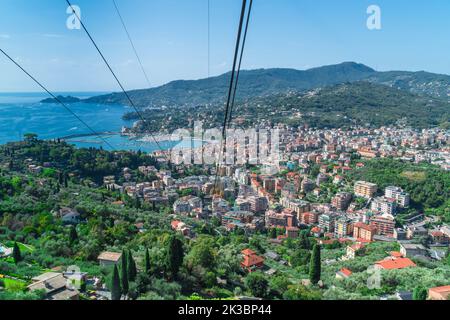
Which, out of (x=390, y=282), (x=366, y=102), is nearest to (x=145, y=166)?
(x=390, y=282)

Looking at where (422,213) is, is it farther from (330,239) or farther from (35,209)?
(35,209)

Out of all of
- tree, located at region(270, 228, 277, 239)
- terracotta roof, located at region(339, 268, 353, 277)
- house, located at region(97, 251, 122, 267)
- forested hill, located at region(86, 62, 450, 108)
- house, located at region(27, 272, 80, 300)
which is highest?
forested hill, located at region(86, 62, 450, 108)

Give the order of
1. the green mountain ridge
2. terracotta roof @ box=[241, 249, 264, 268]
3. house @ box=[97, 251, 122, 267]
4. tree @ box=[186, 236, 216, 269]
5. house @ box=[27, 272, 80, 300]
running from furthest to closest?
the green mountain ridge → terracotta roof @ box=[241, 249, 264, 268] → house @ box=[97, 251, 122, 267] → tree @ box=[186, 236, 216, 269] → house @ box=[27, 272, 80, 300]

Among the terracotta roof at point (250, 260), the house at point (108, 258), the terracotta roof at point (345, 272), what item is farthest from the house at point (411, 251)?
the house at point (108, 258)

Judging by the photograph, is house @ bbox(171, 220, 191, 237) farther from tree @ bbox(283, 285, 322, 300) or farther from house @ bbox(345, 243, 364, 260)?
tree @ bbox(283, 285, 322, 300)

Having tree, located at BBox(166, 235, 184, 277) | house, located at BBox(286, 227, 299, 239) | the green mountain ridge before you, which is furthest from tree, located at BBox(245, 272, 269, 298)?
the green mountain ridge
